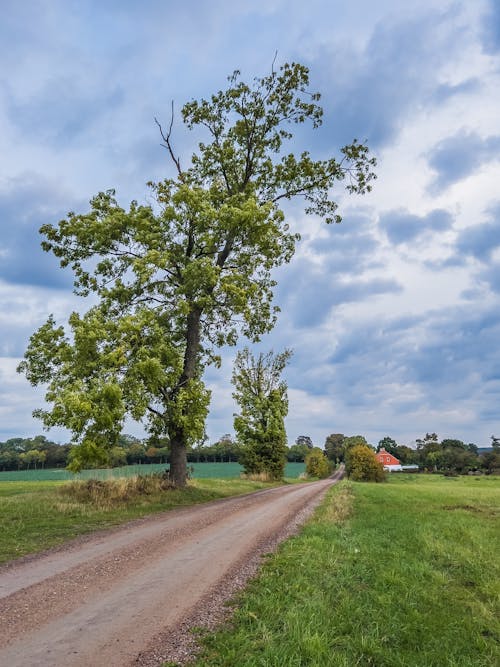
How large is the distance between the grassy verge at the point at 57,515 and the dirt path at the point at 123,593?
0.97 metres

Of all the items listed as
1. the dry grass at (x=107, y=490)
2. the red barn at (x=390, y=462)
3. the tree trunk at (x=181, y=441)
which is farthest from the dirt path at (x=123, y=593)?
the red barn at (x=390, y=462)

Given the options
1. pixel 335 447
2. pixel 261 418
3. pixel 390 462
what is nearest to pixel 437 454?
pixel 390 462

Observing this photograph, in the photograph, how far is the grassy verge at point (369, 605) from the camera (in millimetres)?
4797

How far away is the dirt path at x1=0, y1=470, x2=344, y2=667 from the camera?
4805 millimetres

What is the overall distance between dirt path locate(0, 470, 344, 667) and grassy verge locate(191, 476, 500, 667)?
616 millimetres

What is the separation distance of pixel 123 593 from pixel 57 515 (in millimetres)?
8408

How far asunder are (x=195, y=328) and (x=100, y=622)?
17.9 metres

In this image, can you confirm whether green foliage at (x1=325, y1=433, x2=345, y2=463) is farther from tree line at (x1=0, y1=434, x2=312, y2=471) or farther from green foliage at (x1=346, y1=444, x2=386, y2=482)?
green foliage at (x1=346, y1=444, x2=386, y2=482)

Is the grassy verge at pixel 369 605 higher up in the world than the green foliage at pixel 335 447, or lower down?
lower down

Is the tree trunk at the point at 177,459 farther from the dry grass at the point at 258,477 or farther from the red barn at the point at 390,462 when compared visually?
the red barn at the point at 390,462

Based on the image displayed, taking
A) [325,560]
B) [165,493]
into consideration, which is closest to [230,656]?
[325,560]

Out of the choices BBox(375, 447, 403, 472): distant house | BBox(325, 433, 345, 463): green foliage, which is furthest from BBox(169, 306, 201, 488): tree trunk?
BBox(325, 433, 345, 463): green foliage

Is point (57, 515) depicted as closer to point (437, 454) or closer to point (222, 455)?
point (222, 455)

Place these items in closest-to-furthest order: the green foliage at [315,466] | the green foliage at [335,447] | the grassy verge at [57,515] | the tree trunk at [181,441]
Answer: the grassy verge at [57,515]
the tree trunk at [181,441]
the green foliage at [315,466]
the green foliage at [335,447]
